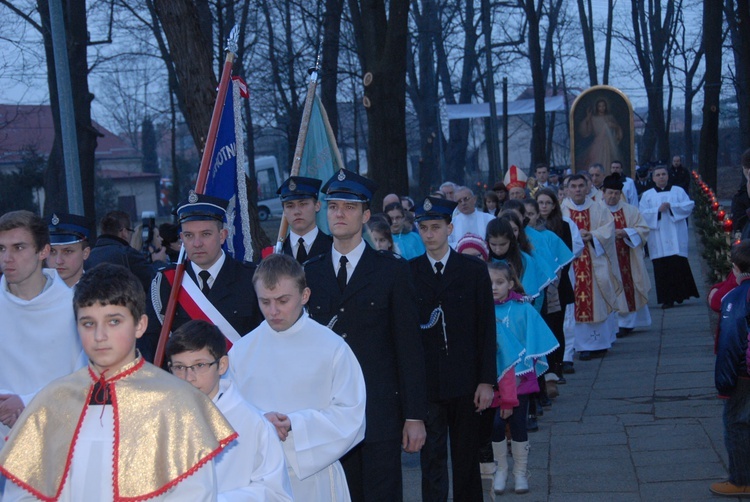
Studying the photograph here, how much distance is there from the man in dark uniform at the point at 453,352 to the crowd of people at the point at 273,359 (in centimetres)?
1

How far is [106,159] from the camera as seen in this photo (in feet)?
250

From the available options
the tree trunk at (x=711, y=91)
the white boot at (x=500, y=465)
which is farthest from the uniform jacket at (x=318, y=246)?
the tree trunk at (x=711, y=91)

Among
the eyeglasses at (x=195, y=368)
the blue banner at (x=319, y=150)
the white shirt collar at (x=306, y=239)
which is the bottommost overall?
the eyeglasses at (x=195, y=368)

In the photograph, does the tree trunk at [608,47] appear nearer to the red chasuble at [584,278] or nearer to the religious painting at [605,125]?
the religious painting at [605,125]

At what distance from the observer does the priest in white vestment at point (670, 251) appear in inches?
612

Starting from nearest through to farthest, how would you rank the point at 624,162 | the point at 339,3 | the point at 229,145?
1. the point at 229,145
2. the point at 339,3
3. the point at 624,162

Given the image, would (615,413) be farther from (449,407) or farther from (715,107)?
(715,107)

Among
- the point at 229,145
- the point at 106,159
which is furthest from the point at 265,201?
the point at 229,145

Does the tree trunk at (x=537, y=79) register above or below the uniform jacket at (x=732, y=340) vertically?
above

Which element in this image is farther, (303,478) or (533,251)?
(533,251)

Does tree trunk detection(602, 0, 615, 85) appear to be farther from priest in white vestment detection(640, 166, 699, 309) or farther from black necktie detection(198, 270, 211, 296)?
black necktie detection(198, 270, 211, 296)

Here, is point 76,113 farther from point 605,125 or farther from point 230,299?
point 230,299

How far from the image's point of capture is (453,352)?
6.18 metres

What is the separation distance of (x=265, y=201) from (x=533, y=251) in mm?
43853
